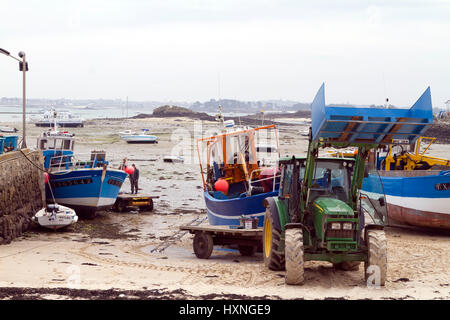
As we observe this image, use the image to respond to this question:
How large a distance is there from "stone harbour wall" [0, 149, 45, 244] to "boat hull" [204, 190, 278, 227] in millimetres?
5604

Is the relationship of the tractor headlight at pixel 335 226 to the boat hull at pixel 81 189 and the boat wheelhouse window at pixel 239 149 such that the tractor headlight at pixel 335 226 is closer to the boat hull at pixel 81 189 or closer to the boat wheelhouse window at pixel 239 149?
the boat wheelhouse window at pixel 239 149

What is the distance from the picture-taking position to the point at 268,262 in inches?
521

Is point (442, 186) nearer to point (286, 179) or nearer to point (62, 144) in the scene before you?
point (286, 179)

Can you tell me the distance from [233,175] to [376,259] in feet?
27.7

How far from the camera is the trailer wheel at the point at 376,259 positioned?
11594mm

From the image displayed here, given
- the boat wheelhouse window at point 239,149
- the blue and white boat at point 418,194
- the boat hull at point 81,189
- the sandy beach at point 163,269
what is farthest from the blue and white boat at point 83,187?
the blue and white boat at point 418,194

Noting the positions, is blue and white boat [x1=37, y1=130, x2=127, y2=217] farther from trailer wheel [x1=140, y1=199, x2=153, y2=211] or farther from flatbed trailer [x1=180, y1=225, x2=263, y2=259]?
flatbed trailer [x1=180, y1=225, x2=263, y2=259]

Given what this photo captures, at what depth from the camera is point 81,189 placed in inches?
970

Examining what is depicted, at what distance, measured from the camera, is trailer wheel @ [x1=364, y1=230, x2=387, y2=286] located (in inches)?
456

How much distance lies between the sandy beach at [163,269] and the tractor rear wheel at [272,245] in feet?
0.64

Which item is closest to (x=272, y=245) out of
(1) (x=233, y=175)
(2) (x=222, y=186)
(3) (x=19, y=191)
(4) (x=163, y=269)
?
(4) (x=163, y=269)

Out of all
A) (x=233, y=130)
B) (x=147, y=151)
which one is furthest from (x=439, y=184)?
(x=147, y=151)
